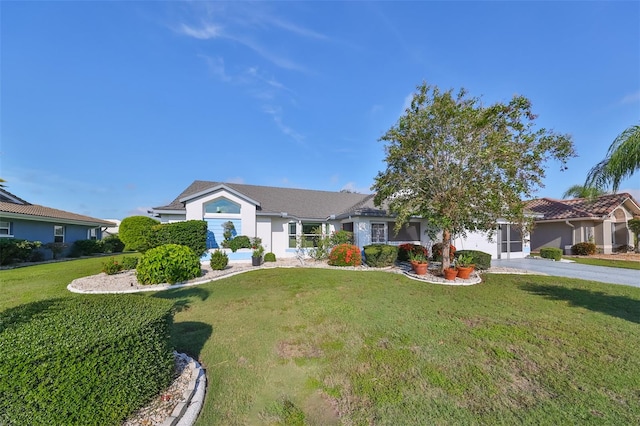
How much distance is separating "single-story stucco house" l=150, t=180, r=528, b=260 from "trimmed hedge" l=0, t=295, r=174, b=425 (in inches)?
468

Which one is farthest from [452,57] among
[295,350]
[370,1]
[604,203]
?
[604,203]

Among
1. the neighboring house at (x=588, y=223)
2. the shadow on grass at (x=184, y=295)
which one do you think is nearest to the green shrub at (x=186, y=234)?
the shadow on grass at (x=184, y=295)

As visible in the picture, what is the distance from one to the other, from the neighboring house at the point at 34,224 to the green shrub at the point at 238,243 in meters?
13.8

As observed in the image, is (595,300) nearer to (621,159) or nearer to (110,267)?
(621,159)

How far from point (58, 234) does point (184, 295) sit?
20078 mm

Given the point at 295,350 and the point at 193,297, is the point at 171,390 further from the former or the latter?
the point at 193,297

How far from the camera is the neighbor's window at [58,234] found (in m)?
19.8

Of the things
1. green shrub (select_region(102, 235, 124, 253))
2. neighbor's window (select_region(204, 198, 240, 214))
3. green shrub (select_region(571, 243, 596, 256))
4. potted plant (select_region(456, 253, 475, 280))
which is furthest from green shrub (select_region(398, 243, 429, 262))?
green shrub (select_region(102, 235, 124, 253))

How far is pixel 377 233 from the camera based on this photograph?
54.6 ft

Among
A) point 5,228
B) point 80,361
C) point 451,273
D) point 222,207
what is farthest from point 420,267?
point 5,228

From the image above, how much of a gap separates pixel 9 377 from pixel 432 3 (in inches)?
569

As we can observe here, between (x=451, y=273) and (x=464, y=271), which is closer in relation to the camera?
(x=451, y=273)

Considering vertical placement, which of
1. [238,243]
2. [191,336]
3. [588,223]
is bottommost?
[191,336]

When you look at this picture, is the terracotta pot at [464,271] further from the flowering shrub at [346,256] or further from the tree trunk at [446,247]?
the flowering shrub at [346,256]
